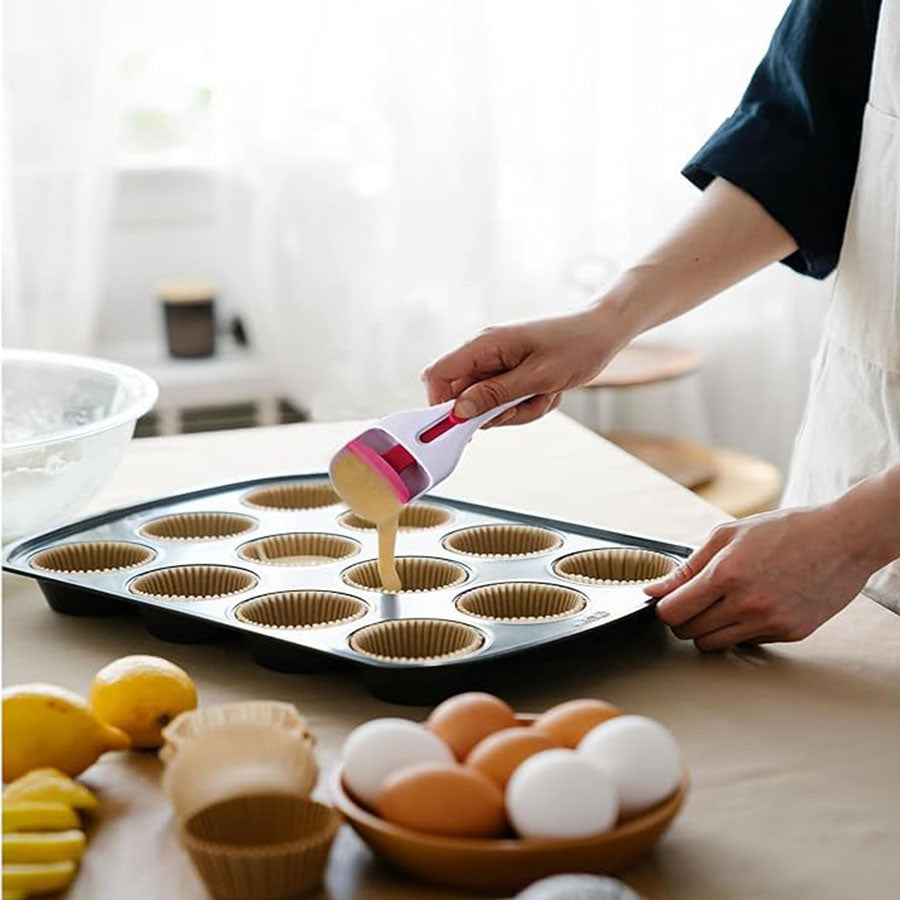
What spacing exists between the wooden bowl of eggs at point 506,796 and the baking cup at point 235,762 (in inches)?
0.9

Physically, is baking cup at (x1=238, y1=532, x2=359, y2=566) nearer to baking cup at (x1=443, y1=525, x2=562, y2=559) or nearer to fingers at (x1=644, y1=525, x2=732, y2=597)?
baking cup at (x1=443, y1=525, x2=562, y2=559)

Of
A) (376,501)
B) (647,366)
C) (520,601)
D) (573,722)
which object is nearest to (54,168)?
(647,366)

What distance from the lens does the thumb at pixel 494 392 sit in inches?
51.6

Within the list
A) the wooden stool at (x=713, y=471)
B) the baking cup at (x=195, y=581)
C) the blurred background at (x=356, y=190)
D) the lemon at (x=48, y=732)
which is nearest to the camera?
the lemon at (x=48, y=732)

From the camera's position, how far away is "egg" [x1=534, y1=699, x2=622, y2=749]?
0.86m

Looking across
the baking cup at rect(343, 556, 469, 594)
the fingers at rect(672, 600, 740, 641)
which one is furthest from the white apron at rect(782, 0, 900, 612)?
the baking cup at rect(343, 556, 469, 594)

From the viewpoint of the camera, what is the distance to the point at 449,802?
31.4 inches

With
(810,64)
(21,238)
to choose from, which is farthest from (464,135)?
(810,64)

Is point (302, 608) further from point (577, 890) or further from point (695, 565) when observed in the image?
point (577, 890)

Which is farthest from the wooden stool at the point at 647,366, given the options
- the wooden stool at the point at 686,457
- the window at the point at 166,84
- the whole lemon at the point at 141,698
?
the whole lemon at the point at 141,698

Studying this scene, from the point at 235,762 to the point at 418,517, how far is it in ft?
1.92

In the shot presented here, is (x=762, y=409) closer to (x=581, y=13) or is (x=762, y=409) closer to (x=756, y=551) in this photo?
(x=581, y=13)

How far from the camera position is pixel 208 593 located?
128 cm

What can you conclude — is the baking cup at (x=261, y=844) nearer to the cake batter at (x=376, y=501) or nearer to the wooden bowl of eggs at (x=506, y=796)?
the wooden bowl of eggs at (x=506, y=796)
